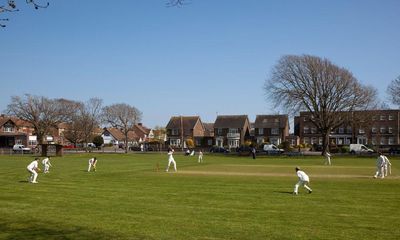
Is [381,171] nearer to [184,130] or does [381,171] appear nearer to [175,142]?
[184,130]

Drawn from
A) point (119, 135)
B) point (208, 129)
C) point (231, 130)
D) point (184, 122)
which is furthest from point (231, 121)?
point (119, 135)

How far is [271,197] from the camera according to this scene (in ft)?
68.4

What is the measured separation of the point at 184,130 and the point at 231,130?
13.1 metres

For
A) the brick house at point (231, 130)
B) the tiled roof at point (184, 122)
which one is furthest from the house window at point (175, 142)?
the brick house at point (231, 130)

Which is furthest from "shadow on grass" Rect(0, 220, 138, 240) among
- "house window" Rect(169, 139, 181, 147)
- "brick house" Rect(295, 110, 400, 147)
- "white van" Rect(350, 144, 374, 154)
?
"house window" Rect(169, 139, 181, 147)

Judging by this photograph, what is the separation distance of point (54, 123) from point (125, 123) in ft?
57.4

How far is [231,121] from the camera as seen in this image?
387ft

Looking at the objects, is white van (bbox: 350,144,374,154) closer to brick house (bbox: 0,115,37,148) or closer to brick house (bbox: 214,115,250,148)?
brick house (bbox: 214,115,250,148)

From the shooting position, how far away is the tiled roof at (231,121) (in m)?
117

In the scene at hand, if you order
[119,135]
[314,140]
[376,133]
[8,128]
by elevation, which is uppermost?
[8,128]

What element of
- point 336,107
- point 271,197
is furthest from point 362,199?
point 336,107

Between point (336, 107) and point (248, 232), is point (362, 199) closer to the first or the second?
point (248, 232)

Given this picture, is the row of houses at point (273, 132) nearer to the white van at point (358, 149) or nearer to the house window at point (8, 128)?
the white van at point (358, 149)

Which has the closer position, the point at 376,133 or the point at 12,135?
the point at 12,135
